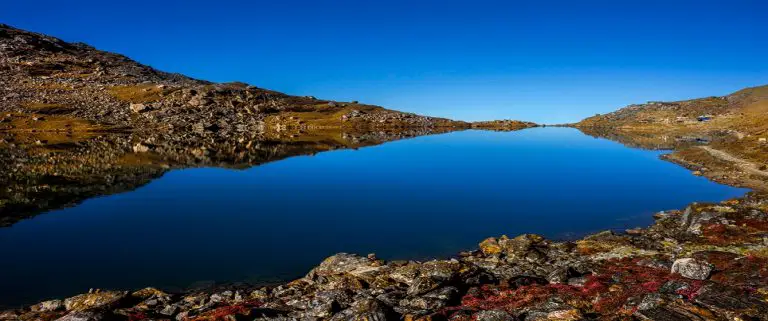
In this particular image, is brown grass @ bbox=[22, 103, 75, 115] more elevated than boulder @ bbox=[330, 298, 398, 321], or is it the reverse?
brown grass @ bbox=[22, 103, 75, 115]

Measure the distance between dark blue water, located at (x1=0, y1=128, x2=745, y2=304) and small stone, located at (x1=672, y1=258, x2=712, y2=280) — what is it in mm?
15636

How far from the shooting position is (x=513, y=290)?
23.6 m

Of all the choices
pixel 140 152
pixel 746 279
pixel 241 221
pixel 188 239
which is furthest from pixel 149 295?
pixel 140 152

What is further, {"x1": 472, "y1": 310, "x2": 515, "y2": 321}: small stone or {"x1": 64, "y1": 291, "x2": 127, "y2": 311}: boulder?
{"x1": 64, "y1": 291, "x2": 127, "y2": 311}: boulder

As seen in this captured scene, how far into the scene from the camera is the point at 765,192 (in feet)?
170

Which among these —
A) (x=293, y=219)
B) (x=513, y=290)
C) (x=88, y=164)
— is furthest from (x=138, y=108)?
(x=513, y=290)

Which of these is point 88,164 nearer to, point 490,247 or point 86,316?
point 86,316

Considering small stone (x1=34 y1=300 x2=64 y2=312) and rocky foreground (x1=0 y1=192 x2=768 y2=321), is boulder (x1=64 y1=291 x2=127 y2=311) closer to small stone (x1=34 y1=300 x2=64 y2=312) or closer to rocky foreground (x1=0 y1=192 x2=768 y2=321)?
rocky foreground (x1=0 y1=192 x2=768 y2=321)

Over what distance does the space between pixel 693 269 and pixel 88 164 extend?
3390 inches

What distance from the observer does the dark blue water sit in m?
30.2

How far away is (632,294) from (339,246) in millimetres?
21663

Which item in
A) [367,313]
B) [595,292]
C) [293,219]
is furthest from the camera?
[293,219]

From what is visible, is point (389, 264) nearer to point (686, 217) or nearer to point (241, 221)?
point (241, 221)

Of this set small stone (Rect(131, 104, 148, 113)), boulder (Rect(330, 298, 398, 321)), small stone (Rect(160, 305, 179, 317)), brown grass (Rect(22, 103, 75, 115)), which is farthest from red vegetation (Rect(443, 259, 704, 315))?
small stone (Rect(131, 104, 148, 113))
